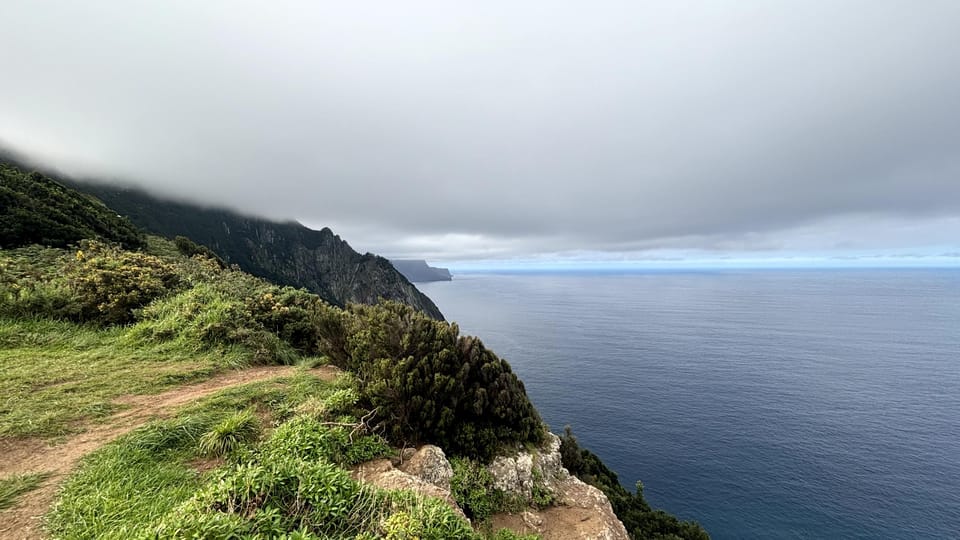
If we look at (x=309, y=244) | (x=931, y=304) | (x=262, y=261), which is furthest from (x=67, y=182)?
(x=931, y=304)

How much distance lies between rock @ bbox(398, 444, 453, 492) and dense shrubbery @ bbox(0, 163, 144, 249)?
23.9 m

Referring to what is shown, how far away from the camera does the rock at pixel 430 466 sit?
6.88 m

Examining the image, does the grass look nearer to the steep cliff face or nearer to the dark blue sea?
the dark blue sea

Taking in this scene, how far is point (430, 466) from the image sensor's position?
708 cm

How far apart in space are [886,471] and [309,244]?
159388mm

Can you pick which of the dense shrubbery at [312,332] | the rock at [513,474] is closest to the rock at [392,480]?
the dense shrubbery at [312,332]

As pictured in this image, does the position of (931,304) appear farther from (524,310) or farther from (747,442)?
(747,442)

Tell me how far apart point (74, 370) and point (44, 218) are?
57.0ft

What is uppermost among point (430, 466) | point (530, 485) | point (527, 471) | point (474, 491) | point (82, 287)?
point (82, 287)

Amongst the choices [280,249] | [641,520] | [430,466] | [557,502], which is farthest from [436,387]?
[280,249]

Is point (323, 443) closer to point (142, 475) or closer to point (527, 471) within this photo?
point (142, 475)

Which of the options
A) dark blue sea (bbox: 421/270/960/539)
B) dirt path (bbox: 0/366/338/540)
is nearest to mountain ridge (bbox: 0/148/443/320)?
dark blue sea (bbox: 421/270/960/539)

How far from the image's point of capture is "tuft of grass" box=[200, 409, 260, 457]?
A: 20.8 ft

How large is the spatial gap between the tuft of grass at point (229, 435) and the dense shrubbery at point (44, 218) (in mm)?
20905
